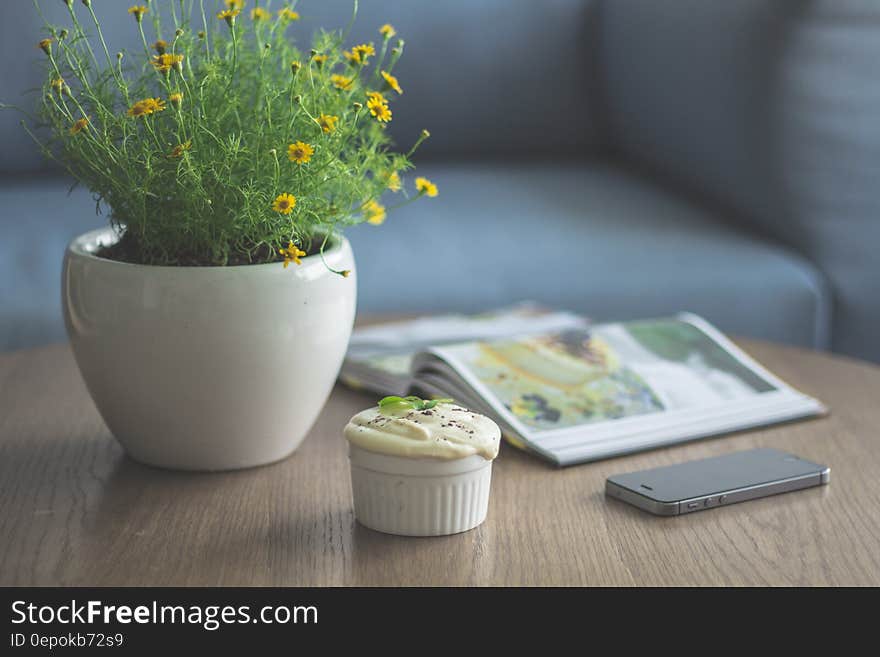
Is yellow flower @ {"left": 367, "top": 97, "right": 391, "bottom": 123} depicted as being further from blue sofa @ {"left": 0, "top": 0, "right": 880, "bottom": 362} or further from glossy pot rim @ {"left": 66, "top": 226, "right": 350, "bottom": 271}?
blue sofa @ {"left": 0, "top": 0, "right": 880, "bottom": 362}

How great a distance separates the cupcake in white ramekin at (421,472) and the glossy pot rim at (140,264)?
13 centimetres

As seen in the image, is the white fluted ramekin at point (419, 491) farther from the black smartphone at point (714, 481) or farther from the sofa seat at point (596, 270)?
the sofa seat at point (596, 270)

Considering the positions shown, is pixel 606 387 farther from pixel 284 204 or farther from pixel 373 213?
pixel 284 204

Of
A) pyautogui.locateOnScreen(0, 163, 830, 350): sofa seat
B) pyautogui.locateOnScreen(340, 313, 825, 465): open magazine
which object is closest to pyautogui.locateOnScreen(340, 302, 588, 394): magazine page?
pyautogui.locateOnScreen(340, 313, 825, 465): open magazine

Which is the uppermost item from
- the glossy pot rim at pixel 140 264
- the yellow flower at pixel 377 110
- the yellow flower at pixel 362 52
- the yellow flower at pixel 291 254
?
the yellow flower at pixel 362 52

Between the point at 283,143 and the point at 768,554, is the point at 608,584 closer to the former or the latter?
the point at 768,554

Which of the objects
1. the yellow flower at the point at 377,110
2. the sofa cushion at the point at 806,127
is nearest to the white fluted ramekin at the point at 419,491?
the yellow flower at the point at 377,110

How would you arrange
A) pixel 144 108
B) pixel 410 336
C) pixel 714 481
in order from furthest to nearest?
pixel 410 336 → pixel 714 481 → pixel 144 108

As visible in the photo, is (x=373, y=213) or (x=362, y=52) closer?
(x=362, y=52)

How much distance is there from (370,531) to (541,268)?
3.00ft

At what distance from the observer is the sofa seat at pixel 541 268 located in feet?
5.02

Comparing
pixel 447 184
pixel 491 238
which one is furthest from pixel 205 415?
pixel 447 184

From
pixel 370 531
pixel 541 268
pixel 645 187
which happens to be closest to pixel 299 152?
pixel 370 531

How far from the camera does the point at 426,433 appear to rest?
715 mm
